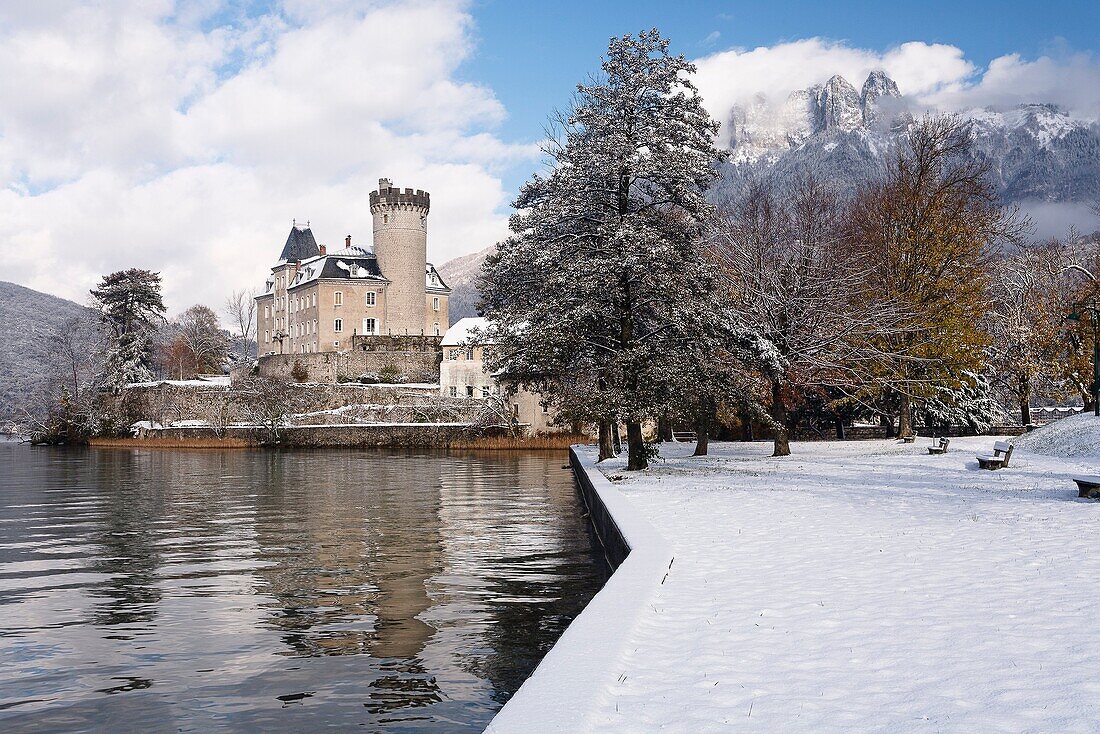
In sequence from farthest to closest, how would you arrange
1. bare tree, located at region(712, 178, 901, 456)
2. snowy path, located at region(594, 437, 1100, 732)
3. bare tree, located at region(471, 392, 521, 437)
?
bare tree, located at region(471, 392, 521, 437), bare tree, located at region(712, 178, 901, 456), snowy path, located at region(594, 437, 1100, 732)

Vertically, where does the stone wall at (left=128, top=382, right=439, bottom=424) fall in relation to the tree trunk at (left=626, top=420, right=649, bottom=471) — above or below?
above

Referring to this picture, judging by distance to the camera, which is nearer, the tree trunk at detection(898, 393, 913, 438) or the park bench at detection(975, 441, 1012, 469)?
the park bench at detection(975, 441, 1012, 469)

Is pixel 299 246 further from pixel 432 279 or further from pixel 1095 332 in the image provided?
pixel 1095 332

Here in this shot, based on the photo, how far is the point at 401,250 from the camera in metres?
90.6

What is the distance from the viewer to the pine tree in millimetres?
82188

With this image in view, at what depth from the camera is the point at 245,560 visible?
595 inches

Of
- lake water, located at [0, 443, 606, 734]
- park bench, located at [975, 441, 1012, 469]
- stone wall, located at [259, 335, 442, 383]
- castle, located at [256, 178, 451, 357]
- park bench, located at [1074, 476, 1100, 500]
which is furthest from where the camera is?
castle, located at [256, 178, 451, 357]

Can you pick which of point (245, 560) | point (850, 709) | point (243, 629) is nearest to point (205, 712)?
point (243, 629)

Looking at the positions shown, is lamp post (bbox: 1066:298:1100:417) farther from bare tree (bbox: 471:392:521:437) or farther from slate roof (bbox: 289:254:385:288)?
slate roof (bbox: 289:254:385:288)

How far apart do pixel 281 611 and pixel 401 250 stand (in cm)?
8163

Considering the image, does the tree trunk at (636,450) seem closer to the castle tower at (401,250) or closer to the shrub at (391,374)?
the shrub at (391,374)

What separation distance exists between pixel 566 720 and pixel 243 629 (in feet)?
21.0

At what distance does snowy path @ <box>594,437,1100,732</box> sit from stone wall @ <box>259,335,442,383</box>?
6951 cm

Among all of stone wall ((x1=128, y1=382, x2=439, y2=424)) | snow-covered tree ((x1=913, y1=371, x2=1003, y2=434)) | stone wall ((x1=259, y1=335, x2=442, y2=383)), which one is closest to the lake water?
snow-covered tree ((x1=913, y1=371, x2=1003, y2=434))
